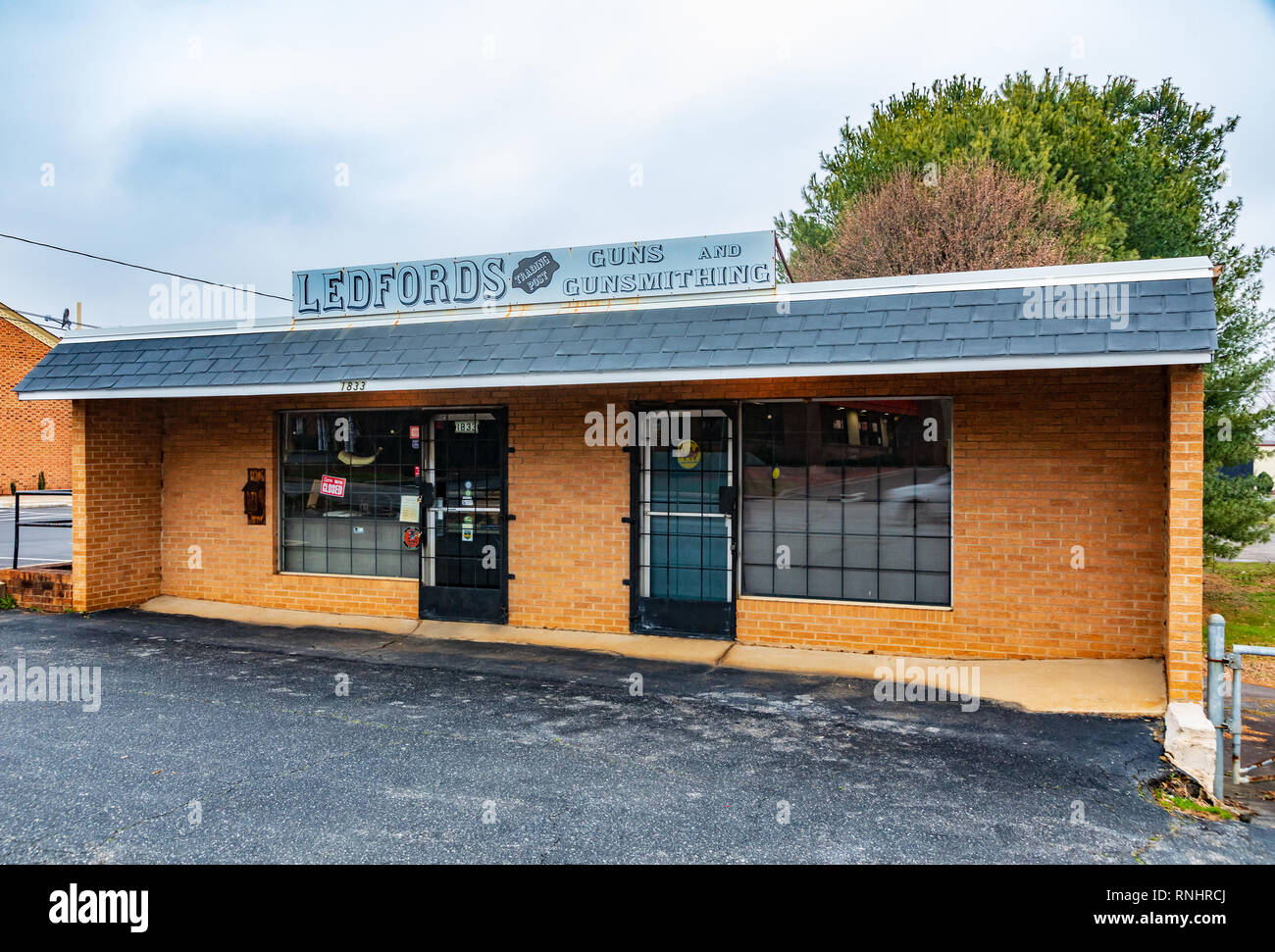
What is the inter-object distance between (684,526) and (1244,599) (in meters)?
11.9

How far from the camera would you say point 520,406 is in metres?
8.53

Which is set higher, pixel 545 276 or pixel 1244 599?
pixel 545 276

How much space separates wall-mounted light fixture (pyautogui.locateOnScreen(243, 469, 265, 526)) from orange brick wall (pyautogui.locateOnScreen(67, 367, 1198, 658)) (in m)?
1.34

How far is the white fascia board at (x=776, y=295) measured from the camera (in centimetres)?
618

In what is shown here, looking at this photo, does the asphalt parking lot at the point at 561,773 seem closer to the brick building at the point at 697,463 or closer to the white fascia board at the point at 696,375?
the brick building at the point at 697,463

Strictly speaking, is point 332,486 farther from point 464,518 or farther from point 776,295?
point 776,295

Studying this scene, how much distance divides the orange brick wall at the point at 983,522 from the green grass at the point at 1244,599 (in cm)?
340

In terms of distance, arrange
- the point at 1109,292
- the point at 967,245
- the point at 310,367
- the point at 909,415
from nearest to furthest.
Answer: the point at 1109,292
the point at 909,415
the point at 310,367
the point at 967,245

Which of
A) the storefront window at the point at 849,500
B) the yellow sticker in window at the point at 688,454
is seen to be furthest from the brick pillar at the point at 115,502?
the storefront window at the point at 849,500

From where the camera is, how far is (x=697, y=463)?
8047 mm

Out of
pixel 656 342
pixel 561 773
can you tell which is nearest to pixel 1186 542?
pixel 656 342

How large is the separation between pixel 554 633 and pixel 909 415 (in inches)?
157
